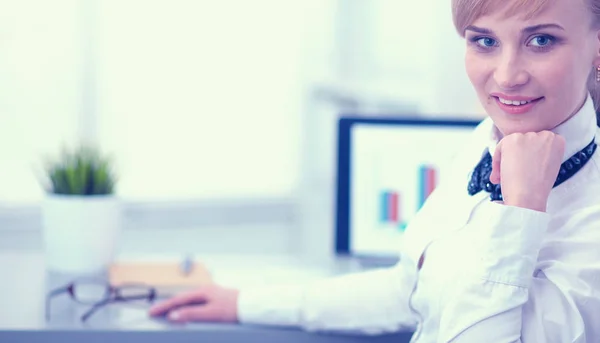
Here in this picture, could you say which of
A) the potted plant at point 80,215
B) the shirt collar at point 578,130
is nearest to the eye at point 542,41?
the shirt collar at point 578,130

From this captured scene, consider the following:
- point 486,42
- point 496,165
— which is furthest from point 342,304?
point 486,42

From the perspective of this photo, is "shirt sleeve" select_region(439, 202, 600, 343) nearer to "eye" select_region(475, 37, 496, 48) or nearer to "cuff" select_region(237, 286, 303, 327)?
"eye" select_region(475, 37, 496, 48)

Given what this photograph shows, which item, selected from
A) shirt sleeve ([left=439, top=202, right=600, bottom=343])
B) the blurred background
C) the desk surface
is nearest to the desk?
the desk surface

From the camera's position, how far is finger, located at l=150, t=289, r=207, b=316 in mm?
1453

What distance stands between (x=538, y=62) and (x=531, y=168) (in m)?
0.14

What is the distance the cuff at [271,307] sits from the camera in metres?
1.43

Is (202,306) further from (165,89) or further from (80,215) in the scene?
(165,89)

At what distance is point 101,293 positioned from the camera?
5.21 feet

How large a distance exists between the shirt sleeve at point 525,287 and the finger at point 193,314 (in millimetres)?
482

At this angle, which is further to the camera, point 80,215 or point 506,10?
point 80,215

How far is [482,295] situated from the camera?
1.09 m

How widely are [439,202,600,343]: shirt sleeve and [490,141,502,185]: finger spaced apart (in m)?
Answer: 0.08

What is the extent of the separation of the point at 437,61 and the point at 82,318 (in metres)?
1.51

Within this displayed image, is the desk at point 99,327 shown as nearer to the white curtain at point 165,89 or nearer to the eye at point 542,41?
the eye at point 542,41
